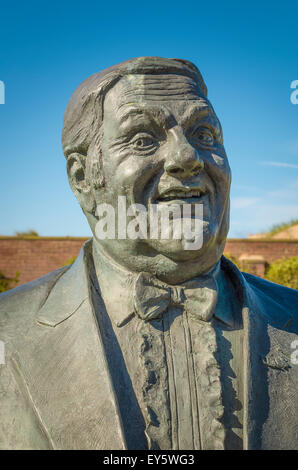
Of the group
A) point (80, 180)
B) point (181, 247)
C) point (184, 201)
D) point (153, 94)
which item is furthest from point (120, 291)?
point (153, 94)

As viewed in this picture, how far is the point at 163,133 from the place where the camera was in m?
2.07

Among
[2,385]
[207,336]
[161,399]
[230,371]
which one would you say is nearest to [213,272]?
[207,336]

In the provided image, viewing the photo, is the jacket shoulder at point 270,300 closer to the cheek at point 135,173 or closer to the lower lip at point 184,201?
the lower lip at point 184,201

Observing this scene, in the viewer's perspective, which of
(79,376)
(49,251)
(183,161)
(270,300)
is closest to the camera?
(79,376)

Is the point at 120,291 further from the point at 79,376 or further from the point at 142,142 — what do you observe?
the point at 142,142

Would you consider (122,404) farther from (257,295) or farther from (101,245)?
(257,295)

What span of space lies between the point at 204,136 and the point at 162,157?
30cm

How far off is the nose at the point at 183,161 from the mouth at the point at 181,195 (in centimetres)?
6

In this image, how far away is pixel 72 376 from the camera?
6.11ft

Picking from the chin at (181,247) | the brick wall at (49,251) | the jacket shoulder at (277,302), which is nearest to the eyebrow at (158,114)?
the chin at (181,247)

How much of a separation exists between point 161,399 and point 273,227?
19167 millimetres

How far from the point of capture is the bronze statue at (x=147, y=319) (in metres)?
1.80

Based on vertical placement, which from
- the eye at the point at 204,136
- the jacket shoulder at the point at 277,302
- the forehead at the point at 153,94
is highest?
the forehead at the point at 153,94

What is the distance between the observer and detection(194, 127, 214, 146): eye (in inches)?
84.8
